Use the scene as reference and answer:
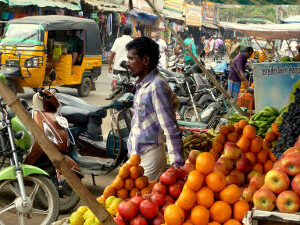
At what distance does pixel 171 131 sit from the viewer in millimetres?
3166

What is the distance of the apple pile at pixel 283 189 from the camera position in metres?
1.90

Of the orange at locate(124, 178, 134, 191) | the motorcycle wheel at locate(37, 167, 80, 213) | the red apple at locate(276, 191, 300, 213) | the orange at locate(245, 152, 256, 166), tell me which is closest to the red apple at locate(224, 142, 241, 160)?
the orange at locate(245, 152, 256, 166)

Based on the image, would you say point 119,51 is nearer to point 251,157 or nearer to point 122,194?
point 251,157

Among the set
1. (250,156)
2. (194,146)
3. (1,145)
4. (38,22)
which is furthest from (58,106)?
(38,22)

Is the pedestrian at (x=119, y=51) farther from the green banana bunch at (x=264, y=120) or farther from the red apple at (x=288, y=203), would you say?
the red apple at (x=288, y=203)

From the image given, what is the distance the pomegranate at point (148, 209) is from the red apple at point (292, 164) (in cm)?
75

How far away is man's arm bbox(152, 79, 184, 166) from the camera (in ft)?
10.4

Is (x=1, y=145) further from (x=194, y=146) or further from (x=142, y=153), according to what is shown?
(x=194, y=146)

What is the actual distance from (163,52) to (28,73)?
5.79m

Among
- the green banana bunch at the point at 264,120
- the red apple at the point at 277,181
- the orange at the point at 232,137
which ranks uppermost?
the red apple at the point at 277,181

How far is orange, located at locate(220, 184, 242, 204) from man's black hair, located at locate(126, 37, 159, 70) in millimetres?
1275

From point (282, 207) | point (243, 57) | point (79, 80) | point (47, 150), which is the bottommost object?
point (79, 80)

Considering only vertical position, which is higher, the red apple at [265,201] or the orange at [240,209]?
the red apple at [265,201]

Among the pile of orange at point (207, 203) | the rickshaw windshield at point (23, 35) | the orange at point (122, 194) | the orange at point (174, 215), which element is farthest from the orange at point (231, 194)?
the rickshaw windshield at point (23, 35)
